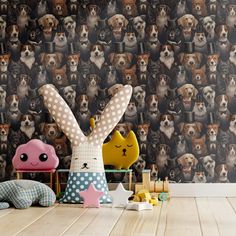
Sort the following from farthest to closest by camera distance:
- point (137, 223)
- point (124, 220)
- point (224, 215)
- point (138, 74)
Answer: point (138, 74), point (224, 215), point (124, 220), point (137, 223)

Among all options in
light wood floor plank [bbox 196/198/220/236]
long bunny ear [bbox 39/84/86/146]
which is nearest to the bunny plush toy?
long bunny ear [bbox 39/84/86/146]

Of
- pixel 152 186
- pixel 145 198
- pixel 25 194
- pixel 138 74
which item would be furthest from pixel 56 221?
pixel 138 74

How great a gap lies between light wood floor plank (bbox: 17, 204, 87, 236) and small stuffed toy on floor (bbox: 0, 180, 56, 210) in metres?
0.10

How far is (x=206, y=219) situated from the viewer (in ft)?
12.3

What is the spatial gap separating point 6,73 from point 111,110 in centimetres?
100

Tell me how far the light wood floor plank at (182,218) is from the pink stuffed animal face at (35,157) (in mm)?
911

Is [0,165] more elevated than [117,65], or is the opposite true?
[117,65]

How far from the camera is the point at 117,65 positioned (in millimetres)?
4938

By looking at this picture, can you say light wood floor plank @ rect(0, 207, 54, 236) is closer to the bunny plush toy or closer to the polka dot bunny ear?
the bunny plush toy

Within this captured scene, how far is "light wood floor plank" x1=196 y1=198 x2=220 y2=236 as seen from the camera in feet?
11.1

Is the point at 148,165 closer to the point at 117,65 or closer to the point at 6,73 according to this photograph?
the point at 117,65

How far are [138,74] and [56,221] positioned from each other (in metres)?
1.59

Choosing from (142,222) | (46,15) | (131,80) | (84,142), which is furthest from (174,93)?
(142,222)

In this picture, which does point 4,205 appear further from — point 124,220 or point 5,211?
point 124,220
